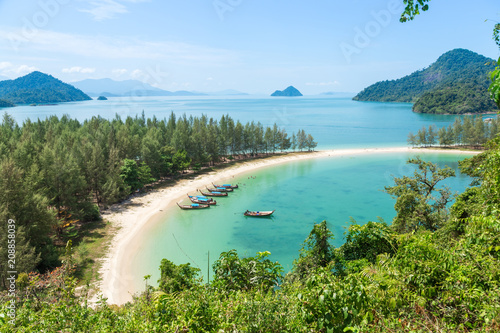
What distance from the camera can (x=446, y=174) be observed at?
1808cm

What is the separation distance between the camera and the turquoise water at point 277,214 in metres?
22.8

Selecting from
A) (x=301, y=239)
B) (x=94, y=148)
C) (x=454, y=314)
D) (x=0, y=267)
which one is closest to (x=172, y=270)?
(x=0, y=267)

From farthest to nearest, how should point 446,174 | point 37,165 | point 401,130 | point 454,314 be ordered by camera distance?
point 401,130 < point 37,165 < point 446,174 < point 454,314

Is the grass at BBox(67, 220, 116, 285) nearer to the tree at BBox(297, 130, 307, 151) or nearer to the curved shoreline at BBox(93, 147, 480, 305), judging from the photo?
the curved shoreline at BBox(93, 147, 480, 305)

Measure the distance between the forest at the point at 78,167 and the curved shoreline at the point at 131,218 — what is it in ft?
6.65

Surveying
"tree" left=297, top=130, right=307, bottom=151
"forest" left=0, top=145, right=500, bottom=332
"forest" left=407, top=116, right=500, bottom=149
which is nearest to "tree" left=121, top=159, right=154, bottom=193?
"forest" left=0, top=145, right=500, bottom=332

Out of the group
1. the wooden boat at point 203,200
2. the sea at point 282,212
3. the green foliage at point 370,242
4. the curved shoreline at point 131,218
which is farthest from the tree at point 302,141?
the green foliage at point 370,242

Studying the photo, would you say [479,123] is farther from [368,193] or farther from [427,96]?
[427,96]

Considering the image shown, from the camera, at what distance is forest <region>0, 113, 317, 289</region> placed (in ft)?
60.7

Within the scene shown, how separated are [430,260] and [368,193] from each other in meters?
35.0

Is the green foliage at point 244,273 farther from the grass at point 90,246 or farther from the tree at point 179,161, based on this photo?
the tree at point 179,161

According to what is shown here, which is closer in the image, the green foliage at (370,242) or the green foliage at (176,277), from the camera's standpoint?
the green foliage at (370,242)

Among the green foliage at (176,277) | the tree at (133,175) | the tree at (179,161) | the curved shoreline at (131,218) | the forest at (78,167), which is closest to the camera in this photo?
the green foliage at (176,277)

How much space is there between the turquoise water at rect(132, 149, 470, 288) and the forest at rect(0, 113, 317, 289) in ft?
22.5
